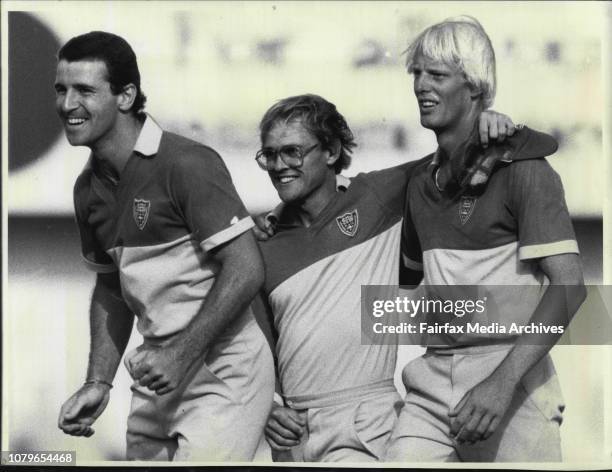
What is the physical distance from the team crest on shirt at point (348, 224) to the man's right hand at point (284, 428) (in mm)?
683

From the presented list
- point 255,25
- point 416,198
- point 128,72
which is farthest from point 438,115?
point 128,72

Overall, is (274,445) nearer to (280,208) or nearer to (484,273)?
(280,208)

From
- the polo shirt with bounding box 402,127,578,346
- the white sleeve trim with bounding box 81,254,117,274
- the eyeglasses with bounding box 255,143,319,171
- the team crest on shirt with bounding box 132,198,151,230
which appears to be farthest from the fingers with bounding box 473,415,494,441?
the white sleeve trim with bounding box 81,254,117,274

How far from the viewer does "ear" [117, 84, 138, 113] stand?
473 centimetres

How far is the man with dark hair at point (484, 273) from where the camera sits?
14.3 ft

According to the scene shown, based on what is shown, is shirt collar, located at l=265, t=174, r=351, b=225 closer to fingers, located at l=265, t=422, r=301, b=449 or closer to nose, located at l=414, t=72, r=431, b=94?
nose, located at l=414, t=72, r=431, b=94

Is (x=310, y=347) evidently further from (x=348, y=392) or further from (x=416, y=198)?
(x=416, y=198)

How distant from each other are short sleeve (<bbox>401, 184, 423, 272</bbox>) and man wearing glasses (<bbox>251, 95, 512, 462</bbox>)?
28mm

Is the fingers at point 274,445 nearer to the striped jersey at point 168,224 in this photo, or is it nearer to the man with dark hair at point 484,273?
the man with dark hair at point 484,273

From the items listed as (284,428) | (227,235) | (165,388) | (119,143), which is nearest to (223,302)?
(227,235)

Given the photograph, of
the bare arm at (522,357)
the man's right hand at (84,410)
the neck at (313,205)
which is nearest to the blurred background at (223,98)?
the man's right hand at (84,410)

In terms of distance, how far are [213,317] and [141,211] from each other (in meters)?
0.50

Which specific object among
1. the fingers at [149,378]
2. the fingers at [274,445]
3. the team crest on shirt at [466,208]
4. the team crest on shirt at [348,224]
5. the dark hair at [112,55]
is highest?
the dark hair at [112,55]

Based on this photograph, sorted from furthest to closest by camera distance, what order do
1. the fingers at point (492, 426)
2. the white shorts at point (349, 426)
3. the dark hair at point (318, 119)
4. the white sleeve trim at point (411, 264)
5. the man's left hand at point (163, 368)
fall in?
the dark hair at point (318, 119), the white sleeve trim at point (411, 264), the white shorts at point (349, 426), the man's left hand at point (163, 368), the fingers at point (492, 426)
